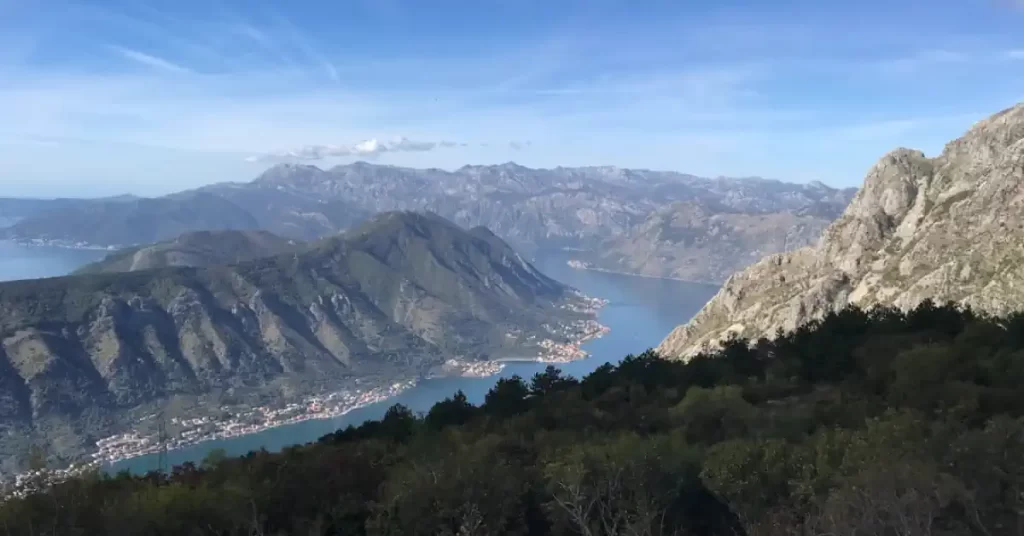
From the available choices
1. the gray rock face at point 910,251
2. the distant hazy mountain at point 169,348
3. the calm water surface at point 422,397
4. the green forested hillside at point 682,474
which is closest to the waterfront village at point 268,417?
the calm water surface at point 422,397

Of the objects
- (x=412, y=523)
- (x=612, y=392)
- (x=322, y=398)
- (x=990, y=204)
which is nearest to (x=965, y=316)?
(x=612, y=392)

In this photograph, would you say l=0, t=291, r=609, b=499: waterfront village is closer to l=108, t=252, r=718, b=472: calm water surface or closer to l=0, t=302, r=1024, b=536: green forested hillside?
l=108, t=252, r=718, b=472: calm water surface

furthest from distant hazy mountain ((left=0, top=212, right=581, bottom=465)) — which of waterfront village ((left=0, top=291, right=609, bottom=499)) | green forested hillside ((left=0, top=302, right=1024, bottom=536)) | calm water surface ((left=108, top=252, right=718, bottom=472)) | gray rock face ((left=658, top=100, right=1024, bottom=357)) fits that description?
green forested hillside ((left=0, top=302, right=1024, bottom=536))

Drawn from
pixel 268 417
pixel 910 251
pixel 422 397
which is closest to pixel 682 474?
pixel 910 251

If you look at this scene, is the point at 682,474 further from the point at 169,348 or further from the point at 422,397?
the point at 169,348

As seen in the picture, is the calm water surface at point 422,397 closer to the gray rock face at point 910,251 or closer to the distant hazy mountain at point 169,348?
the distant hazy mountain at point 169,348
